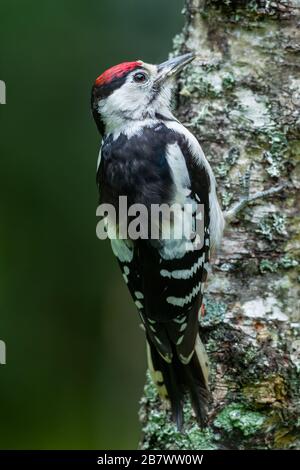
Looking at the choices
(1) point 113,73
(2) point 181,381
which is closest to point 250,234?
(2) point 181,381

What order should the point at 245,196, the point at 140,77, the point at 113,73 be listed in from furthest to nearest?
the point at 140,77
the point at 113,73
the point at 245,196

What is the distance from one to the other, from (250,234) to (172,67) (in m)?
0.86

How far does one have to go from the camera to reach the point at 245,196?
11.4 feet

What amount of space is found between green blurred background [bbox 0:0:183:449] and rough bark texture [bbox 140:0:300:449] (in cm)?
141

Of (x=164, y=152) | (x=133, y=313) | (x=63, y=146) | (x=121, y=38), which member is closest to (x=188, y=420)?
(x=164, y=152)

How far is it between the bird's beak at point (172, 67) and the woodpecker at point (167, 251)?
21 cm

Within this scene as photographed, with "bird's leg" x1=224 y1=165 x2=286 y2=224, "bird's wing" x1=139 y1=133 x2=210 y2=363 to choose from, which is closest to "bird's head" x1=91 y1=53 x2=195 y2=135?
"bird's wing" x1=139 y1=133 x2=210 y2=363

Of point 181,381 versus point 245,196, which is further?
point 245,196

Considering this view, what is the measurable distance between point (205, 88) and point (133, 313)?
1985 millimetres

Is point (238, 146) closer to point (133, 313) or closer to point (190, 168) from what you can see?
point (190, 168)

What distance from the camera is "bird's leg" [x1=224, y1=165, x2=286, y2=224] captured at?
136 inches

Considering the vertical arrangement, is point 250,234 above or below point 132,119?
below

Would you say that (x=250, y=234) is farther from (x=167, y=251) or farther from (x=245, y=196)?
(x=167, y=251)

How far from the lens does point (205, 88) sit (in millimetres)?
3660
